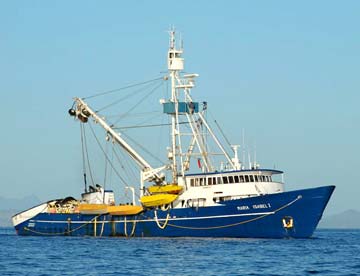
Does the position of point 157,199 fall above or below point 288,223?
above

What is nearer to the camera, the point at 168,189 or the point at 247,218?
the point at 247,218

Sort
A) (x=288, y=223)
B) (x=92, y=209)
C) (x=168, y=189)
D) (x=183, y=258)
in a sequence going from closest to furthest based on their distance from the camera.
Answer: (x=183, y=258)
(x=288, y=223)
(x=168, y=189)
(x=92, y=209)

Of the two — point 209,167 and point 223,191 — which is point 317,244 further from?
point 209,167

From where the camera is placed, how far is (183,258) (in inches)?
2301

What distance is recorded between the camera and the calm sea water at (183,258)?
51531 mm

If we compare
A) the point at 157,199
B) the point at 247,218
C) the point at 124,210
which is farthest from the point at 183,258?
the point at 124,210

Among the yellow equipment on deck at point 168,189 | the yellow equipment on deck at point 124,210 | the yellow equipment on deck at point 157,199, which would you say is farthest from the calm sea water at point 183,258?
the yellow equipment on deck at point 124,210

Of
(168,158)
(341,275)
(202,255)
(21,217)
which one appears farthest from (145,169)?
(341,275)

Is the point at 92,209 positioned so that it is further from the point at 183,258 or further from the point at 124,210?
the point at 183,258

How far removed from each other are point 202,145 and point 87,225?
15506 millimetres

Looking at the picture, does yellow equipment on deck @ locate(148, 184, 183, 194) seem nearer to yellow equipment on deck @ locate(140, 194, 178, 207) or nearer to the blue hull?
yellow equipment on deck @ locate(140, 194, 178, 207)

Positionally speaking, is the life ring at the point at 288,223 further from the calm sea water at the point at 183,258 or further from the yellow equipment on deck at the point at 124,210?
the yellow equipment on deck at the point at 124,210

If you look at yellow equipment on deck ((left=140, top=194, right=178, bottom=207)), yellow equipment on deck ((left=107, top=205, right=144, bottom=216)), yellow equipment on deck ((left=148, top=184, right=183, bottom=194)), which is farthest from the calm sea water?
yellow equipment on deck ((left=107, top=205, right=144, bottom=216))

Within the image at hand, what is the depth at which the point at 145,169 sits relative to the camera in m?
88.2
